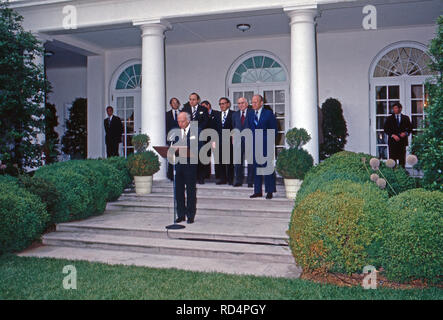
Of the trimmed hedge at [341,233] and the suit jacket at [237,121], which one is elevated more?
the suit jacket at [237,121]

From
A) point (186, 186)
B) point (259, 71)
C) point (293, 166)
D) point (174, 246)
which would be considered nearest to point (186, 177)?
point (186, 186)

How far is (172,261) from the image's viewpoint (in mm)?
5934

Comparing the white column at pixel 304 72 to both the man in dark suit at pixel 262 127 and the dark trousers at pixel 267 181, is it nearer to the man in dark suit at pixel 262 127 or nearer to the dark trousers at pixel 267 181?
the man in dark suit at pixel 262 127

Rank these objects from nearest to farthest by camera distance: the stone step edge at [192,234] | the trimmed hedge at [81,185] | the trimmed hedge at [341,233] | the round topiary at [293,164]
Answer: the trimmed hedge at [341,233]
the stone step edge at [192,234]
the trimmed hedge at [81,185]
the round topiary at [293,164]

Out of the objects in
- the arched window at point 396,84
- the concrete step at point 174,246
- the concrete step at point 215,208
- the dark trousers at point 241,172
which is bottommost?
the concrete step at point 174,246

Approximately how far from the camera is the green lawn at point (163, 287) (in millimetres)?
4473

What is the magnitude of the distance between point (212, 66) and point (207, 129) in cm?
433

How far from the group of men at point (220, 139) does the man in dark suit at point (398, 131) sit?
3.89 meters

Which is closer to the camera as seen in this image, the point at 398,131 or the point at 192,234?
the point at 192,234

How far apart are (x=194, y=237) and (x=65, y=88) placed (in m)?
12.2

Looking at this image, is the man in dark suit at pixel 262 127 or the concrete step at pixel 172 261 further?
the man in dark suit at pixel 262 127

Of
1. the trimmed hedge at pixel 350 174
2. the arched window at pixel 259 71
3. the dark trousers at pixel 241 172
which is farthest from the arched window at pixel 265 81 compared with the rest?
the trimmed hedge at pixel 350 174

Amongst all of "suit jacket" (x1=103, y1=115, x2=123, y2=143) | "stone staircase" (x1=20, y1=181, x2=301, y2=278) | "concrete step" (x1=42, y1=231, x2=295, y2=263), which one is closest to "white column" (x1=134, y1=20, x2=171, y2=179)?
"stone staircase" (x1=20, y1=181, x2=301, y2=278)

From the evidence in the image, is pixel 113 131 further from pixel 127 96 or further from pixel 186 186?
pixel 186 186
